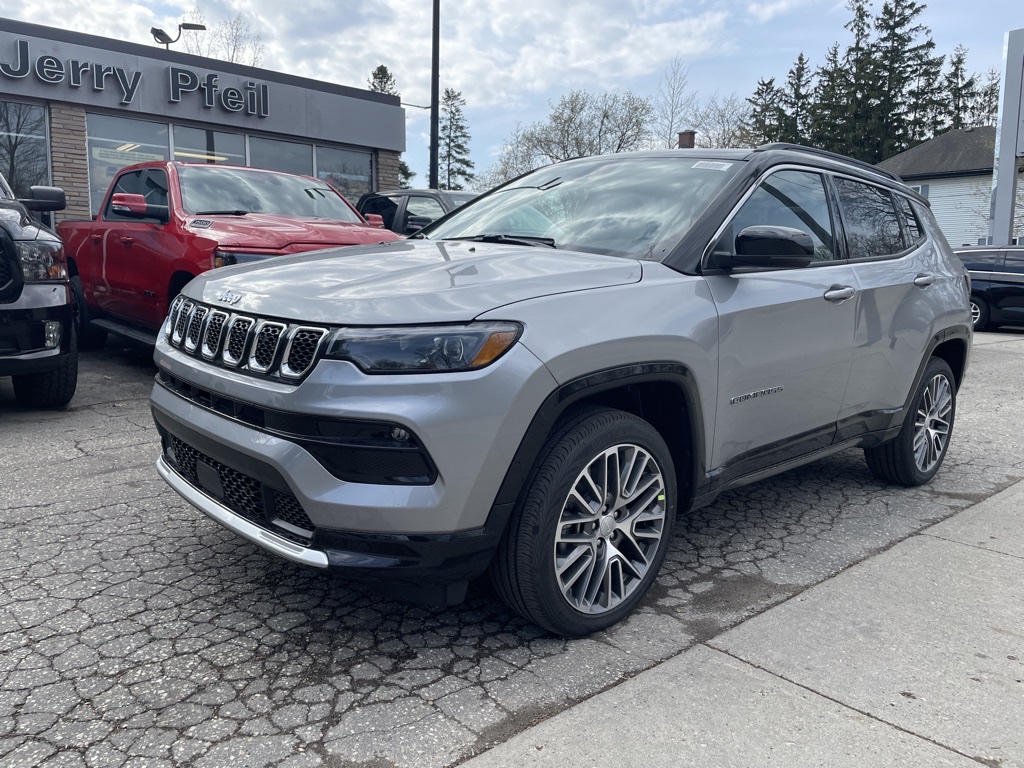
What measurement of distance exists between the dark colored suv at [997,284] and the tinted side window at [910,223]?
465 inches

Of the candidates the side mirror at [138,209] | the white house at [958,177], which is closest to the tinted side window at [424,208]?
the side mirror at [138,209]

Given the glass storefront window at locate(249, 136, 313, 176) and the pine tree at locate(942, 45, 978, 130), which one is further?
the pine tree at locate(942, 45, 978, 130)

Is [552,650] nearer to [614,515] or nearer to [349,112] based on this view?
[614,515]

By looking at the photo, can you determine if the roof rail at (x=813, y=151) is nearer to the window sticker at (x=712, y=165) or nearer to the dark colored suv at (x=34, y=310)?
the window sticker at (x=712, y=165)

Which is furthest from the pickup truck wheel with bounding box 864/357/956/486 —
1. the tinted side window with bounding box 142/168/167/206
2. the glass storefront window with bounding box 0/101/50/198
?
the glass storefront window with bounding box 0/101/50/198

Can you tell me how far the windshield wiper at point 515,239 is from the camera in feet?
11.6

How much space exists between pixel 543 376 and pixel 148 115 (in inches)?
605

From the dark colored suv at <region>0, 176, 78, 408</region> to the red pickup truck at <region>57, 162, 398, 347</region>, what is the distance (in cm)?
80

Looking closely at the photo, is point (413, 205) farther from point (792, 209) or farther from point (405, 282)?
point (405, 282)

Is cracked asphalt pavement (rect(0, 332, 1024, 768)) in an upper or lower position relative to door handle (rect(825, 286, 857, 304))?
lower

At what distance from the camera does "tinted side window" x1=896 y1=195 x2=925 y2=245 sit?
470 cm

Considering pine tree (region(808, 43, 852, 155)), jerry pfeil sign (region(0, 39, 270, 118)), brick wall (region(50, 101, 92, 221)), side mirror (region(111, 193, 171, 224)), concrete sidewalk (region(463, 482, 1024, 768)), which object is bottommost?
concrete sidewalk (region(463, 482, 1024, 768))

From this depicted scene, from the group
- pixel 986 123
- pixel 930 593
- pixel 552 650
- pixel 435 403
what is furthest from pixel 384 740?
pixel 986 123

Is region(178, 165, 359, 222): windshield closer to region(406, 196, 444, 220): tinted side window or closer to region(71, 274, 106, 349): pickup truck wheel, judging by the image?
region(71, 274, 106, 349): pickup truck wheel
